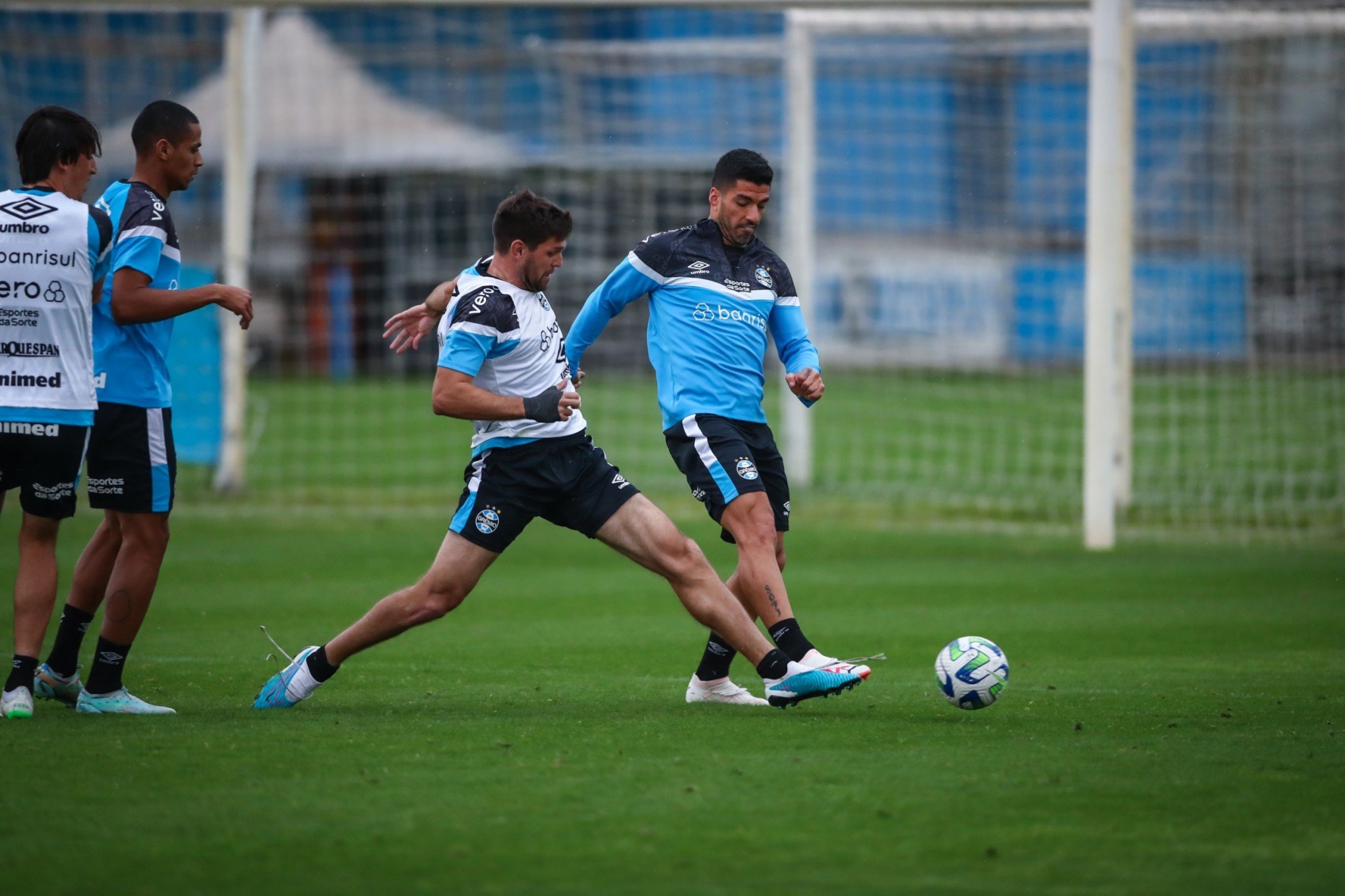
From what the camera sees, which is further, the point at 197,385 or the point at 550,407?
the point at 197,385

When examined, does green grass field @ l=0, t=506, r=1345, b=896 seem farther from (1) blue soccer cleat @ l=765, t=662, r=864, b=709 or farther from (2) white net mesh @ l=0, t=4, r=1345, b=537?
(2) white net mesh @ l=0, t=4, r=1345, b=537

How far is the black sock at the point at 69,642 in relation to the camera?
243 inches

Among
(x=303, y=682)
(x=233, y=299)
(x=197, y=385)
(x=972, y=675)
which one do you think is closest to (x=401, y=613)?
(x=303, y=682)

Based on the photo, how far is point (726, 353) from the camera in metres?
6.49

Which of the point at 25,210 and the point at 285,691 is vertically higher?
the point at 25,210

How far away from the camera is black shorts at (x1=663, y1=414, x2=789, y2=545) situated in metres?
6.28

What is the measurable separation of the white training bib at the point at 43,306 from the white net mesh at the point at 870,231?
7647 mm

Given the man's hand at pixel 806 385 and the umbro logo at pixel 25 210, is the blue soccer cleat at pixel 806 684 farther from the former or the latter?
the umbro logo at pixel 25 210

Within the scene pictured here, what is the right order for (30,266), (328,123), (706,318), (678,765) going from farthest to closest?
1. (328,123)
2. (706,318)
3. (30,266)
4. (678,765)

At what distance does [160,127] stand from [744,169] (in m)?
2.36

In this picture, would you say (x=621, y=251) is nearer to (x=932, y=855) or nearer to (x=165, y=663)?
(x=165, y=663)

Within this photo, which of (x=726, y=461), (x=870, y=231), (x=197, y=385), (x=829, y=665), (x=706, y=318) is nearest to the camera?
(x=829, y=665)

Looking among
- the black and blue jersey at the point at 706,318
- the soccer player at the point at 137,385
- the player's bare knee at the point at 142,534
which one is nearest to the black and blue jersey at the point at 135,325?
the soccer player at the point at 137,385

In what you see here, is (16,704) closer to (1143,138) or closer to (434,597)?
(434,597)
